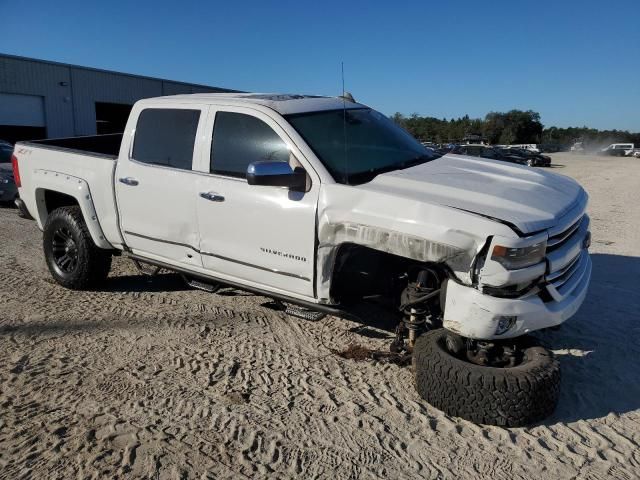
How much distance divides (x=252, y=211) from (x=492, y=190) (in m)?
1.73

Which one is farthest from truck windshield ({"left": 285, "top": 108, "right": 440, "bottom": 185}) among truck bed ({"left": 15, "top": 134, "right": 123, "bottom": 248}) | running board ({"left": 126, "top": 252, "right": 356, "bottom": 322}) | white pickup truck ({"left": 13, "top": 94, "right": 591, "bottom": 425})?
truck bed ({"left": 15, "top": 134, "right": 123, "bottom": 248})

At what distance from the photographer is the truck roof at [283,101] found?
4277mm

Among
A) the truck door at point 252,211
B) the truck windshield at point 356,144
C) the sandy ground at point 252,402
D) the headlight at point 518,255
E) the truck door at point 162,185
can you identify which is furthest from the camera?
the truck door at point 162,185

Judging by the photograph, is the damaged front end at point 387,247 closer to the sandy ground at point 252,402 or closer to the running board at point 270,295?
the running board at point 270,295

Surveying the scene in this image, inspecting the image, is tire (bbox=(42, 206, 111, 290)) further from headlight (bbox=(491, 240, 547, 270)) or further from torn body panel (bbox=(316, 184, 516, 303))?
headlight (bbox=(491, 240, 547, 270))

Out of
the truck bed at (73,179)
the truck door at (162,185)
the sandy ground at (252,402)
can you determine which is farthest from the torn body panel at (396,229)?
the truck bed at (73,179)

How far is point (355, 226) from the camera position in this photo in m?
3.51

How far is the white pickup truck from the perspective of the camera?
3135mm

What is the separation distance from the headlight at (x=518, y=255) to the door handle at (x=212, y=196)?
7.02 feet

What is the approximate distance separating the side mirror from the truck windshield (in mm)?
291

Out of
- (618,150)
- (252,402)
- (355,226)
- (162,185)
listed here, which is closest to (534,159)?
(618,150)

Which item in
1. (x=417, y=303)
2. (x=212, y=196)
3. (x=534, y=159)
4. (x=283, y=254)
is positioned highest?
(x=212, y=196)

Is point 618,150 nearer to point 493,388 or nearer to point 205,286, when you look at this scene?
point 205,286

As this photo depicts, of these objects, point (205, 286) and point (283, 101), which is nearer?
point (283, 101)
